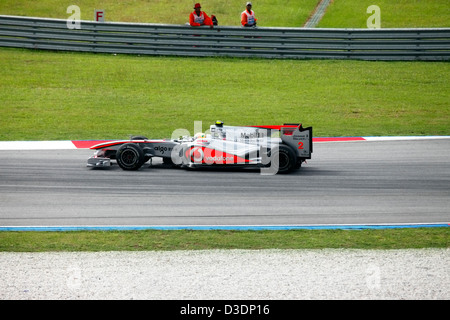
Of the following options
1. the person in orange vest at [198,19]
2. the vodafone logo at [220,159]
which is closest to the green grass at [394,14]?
the person in orange vest at [198,19]

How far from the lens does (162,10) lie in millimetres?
27312

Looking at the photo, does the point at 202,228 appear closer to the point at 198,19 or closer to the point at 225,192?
the point at 225,192

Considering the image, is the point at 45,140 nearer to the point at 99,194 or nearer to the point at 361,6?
the point at 99,194

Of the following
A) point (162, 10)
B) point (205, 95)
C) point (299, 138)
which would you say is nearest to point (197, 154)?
point (299, 138)

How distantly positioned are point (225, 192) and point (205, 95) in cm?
772

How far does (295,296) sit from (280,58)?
576 inches

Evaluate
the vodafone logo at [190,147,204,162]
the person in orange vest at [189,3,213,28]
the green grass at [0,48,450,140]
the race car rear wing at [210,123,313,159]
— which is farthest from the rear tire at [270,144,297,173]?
the person in orange vest at [189,3,213,28]

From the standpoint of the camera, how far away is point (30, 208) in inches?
363

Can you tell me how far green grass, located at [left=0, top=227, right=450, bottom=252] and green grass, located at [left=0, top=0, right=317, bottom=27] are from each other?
1829 centimetres

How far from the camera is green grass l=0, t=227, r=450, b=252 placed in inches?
302

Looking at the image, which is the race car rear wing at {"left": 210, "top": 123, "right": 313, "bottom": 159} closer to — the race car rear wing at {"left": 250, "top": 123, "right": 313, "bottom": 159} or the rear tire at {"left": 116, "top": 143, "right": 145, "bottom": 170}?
the race car rear wing at {"left": 250, "top": 123, "right": 313, "bottom": 159}

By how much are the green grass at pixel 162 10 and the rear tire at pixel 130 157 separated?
14971mm

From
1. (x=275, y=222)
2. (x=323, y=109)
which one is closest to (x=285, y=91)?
(x=323, y=109)

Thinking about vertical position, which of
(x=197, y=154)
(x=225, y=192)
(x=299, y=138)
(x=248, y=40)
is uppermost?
(x=248, y=40)
